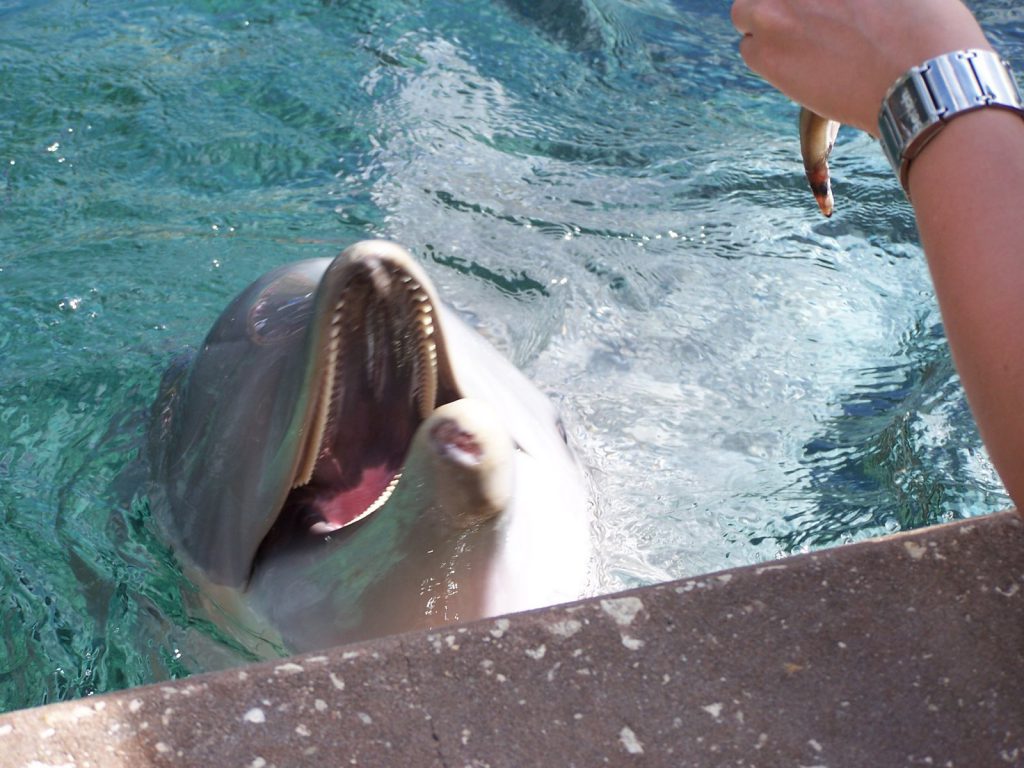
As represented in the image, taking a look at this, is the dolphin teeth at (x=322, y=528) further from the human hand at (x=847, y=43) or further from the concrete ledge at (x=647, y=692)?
the human hand at (x=847, y=43)

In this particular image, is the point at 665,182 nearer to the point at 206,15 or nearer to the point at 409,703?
the point at 206,15

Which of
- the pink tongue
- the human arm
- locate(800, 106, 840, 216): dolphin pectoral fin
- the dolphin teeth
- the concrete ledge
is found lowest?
the dolphin teeth

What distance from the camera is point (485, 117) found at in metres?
6.14

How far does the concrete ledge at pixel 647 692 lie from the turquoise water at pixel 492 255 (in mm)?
1349

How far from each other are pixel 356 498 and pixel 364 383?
10.7 inches

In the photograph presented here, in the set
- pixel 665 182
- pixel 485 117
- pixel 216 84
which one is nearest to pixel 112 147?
pixel 216 84

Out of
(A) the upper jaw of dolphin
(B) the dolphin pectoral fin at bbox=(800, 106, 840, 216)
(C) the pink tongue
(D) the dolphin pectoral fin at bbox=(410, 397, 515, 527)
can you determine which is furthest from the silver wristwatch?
(C) the pink tongue

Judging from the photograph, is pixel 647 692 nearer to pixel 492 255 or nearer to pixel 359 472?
pixel 359 472

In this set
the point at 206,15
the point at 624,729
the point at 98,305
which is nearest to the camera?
the point at 624,729

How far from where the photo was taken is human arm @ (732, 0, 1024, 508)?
4.10 ft

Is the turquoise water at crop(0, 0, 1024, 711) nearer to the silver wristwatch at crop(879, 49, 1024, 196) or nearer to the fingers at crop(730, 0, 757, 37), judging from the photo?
the fingers at crop(730, 0, 757, 37)

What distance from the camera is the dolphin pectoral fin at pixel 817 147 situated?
1869 millimetres

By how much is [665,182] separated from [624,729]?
14.7ft

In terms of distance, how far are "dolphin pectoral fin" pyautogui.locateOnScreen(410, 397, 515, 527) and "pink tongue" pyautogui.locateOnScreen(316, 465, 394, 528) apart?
1.33ft
